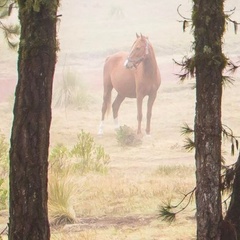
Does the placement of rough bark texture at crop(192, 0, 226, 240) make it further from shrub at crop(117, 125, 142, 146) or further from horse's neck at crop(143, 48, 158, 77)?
horse's neck at crop(143, 48, 158, 77)

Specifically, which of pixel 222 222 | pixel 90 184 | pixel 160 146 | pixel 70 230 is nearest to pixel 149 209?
pixel 70 230

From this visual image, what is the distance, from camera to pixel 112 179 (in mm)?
14562

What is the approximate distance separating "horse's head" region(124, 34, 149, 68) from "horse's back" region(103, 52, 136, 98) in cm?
314

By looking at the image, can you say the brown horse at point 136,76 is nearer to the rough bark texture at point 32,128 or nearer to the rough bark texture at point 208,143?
the rough bark texture at point 208,143

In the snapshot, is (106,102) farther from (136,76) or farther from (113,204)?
(113,204)

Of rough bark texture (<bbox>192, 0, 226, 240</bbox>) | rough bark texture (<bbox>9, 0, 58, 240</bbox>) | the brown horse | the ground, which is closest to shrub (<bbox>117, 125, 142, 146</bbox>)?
the ground

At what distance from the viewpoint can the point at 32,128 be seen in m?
5.39

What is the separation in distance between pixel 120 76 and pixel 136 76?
1267 millimetres

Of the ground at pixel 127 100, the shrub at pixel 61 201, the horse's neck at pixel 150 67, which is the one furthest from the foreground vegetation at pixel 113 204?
the horse's neck at pixel 150 67

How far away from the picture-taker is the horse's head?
2145cm

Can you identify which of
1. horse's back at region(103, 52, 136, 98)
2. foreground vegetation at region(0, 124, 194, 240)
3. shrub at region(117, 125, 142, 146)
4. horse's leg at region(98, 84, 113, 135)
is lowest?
foreground vegetation at region(0, 124, 194, 240)

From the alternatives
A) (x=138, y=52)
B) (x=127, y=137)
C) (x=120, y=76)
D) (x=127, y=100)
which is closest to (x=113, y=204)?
(x=138, y=52)

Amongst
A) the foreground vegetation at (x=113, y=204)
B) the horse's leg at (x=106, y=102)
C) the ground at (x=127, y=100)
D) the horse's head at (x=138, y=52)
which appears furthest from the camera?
the horse's leg at (x=106, y=102)

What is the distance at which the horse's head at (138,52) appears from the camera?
2145cm
